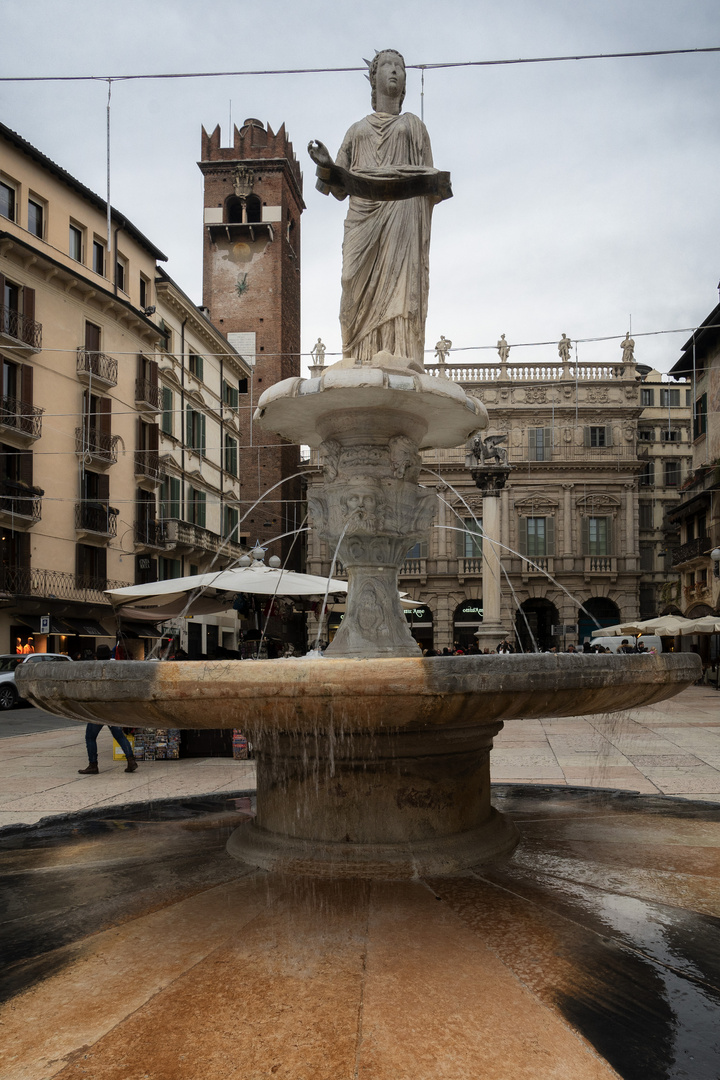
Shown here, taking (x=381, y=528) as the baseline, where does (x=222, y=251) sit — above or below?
above

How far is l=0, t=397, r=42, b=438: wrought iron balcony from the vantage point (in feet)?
81.4

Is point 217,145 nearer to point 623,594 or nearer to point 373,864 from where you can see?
point 623,594

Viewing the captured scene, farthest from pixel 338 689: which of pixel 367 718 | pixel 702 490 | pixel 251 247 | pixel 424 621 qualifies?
pixel 251 247

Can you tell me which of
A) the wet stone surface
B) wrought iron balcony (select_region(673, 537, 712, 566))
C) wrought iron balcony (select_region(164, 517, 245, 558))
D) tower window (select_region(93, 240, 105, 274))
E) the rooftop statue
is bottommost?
the wet stone surface

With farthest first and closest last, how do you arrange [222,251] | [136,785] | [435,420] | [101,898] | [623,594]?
[222,251], [623,594], [136,785], [435,420], [101,898]

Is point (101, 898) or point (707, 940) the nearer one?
point (707, 940)

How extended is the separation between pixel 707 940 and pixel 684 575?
1579 inches

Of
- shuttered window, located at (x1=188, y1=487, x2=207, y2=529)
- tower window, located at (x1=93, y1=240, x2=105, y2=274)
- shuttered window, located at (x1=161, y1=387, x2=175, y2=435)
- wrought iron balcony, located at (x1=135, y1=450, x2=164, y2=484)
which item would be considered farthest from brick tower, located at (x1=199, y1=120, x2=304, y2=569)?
tower window, located at (x1=93, y1=240, x2=105, y2=274)

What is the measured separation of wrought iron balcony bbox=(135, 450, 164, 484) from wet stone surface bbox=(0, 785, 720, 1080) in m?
29.1

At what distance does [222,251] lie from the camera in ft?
172

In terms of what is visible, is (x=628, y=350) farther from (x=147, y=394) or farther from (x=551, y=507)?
(x=147, y=394)

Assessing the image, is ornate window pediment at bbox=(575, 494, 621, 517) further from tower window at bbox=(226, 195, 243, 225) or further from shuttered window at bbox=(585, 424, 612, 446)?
tower window at bbox=(226, 195, 243, 225)

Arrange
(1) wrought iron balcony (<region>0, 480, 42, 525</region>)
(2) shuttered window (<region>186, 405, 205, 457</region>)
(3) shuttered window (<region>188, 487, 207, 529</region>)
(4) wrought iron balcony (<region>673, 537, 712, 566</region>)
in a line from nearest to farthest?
(1) wrought iron balcony (<region>0, 480, 42, 525</region>)
(4) wrought iron balcony (<region>673, 537, 712, 566</region>)
(3) shuttered window (<region>188, 487, 207, 529</region>)
(2) shuttered window (<region>186, 405, 205, 457</region>)

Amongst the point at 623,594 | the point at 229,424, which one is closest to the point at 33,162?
the point at 229,424
